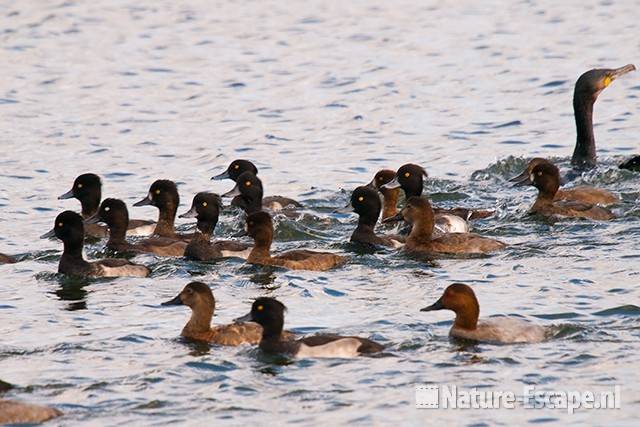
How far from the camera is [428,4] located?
118 feet

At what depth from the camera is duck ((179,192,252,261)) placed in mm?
18078

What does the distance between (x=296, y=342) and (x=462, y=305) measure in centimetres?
157

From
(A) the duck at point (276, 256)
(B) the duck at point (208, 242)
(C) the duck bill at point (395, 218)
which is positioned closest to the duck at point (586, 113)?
(C) the duck bill at point (395, 218)

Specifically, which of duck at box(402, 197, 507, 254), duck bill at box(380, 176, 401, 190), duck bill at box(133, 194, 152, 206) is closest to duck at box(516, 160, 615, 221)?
duck at box(402, 197, 507, 254)

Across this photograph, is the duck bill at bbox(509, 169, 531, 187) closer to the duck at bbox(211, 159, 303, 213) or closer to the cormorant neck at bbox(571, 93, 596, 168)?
the cormorant neck at bbox(571, 93, 596, 168)

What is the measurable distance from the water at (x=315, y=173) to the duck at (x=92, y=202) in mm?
561

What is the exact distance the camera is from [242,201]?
803 inches

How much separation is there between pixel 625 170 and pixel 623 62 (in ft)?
27.2

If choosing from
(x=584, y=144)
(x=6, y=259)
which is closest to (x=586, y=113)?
(x=584, y=144)

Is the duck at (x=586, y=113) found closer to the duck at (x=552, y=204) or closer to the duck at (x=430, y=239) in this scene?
the duck at (x=552, y=204)

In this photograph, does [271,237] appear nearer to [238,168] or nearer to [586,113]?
[238,168]

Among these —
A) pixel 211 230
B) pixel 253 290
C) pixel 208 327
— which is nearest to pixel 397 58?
pixel 211 230

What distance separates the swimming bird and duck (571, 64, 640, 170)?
4.85 metres

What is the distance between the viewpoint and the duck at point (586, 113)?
75.4ft
